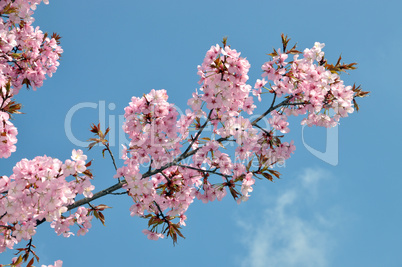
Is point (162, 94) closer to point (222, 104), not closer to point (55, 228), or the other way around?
point (222, 104)

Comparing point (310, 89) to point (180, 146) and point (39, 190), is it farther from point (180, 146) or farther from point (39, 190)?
point (39, 190)

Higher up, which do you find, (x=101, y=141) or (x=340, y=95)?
(x=340, y=95)

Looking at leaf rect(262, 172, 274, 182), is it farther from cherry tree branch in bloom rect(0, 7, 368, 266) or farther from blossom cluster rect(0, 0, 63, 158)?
blossom cluster rect(0, 0, 63, 158)

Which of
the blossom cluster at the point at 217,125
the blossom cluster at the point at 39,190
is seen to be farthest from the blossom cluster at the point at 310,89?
the blossom cluster at the point at 39,190

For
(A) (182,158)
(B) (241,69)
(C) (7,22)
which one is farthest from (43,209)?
(C) (7,22)

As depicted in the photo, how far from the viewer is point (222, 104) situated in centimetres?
612

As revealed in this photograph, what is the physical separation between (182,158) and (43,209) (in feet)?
7.33

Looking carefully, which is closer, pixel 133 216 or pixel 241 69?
pixel 241 69

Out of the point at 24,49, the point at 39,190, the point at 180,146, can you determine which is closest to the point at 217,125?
the point at 180,146

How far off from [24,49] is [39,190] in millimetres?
4527

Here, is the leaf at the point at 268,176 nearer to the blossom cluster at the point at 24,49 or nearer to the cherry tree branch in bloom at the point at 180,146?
the cherry tree branch in bloom at the point at 180,146

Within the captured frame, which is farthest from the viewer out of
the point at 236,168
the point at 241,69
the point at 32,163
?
the point at 236,168

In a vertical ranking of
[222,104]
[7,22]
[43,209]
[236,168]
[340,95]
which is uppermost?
[7,22]

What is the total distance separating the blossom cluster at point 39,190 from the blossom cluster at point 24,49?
2.64 m
